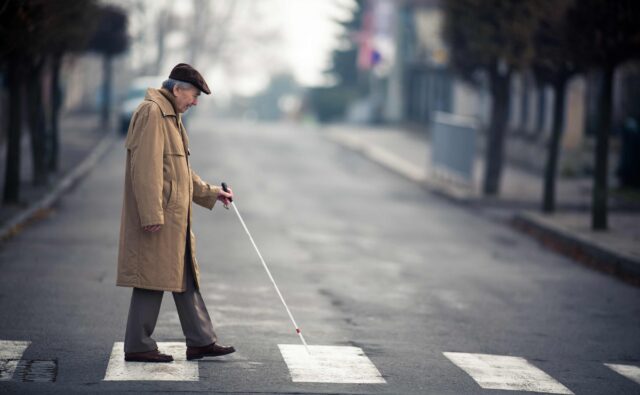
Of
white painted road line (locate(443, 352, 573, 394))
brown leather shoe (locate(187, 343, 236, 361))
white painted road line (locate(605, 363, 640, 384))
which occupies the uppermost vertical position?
brown leather shoe (locate(187, 343, 236, 361))

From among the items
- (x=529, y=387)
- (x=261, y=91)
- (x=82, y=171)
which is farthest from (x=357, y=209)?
(x=261, y=91)

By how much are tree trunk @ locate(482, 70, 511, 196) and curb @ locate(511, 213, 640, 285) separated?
407 cm

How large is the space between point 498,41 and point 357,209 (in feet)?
13.9

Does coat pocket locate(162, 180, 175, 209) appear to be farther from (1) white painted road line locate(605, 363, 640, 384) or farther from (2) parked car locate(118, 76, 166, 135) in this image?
(2) parked car locate(118, 76, 166, 135)

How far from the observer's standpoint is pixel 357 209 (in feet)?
73.6

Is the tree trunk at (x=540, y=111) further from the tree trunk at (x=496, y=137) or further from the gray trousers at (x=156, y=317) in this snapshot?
the gray trousers at (x=156, y=317)

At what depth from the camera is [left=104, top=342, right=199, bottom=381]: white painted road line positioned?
802cm

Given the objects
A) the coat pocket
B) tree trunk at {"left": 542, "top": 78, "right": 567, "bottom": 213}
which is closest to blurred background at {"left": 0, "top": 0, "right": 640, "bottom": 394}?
tree trunk at {"left": 542, "top": 78, "right": 567, "bottom": 213}

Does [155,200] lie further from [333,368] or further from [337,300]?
[337,300]

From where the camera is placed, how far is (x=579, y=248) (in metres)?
17.3

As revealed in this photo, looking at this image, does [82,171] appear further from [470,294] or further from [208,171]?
[470,294]

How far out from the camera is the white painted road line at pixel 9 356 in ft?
26.4

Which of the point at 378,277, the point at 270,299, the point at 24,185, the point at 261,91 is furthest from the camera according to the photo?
the point at 261,91

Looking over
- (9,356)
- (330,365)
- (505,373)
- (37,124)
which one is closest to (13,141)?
(37,124)
